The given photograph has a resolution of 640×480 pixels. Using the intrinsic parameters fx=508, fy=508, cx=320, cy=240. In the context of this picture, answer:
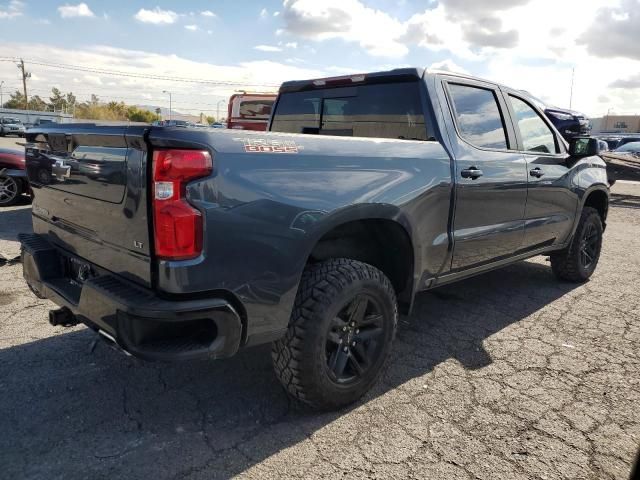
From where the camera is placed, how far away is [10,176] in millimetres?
8477

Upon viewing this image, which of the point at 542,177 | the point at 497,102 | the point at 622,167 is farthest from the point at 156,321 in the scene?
the point at 622,167

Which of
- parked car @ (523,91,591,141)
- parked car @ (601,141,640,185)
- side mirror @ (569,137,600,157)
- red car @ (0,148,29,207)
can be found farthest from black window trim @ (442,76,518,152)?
parked car @ (601,141,640,185)

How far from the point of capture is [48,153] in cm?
285

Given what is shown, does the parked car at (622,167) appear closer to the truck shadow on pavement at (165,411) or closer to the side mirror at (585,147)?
the side mirror at (585,147)

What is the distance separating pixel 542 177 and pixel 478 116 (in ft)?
3.18

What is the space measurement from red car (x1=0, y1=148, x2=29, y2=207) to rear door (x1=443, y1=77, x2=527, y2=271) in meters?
7.69

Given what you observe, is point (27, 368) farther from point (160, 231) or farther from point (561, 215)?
point (561, 215)

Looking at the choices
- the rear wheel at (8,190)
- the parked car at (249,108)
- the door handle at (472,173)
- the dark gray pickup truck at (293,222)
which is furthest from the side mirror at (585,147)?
the parked car at (249,108)

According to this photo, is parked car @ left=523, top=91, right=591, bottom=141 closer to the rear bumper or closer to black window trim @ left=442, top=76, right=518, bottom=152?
black window trim @ left=442, top=76, right=518, bottom=152

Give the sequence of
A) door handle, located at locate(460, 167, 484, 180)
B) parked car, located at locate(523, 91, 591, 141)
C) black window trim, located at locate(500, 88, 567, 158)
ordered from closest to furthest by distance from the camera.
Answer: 1. door handle, located at locate(460, 167, 484, 180)
2. black window trim, located at locate(500, 88, 567, 158)
3. parked car, located at locate(523, 91, 591, 141)

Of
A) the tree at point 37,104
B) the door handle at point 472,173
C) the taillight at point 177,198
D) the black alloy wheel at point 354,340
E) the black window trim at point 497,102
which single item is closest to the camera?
the taillight at point 177,198

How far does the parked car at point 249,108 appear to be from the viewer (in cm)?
1229

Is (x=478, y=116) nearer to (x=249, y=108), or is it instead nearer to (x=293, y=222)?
(x=293, y=222)

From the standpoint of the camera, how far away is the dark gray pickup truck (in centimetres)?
212
